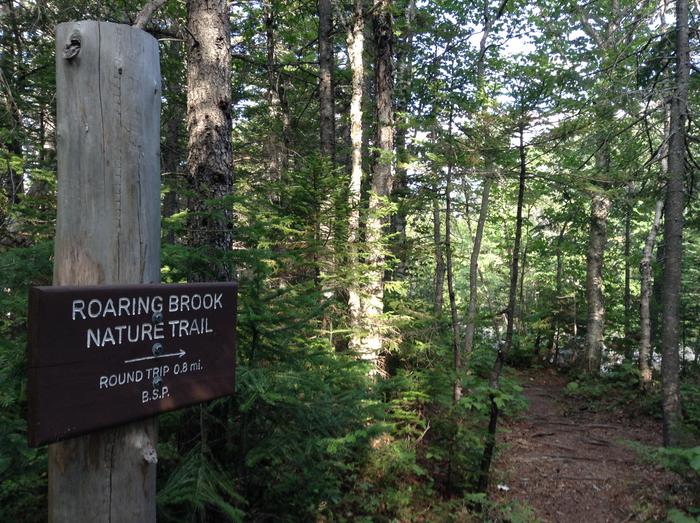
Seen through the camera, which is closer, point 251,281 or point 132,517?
point 132,517

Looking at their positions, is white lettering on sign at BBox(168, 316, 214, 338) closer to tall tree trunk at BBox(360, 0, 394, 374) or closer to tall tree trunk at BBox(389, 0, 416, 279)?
tall tree trunk at BBox(360, 0, 394, 374)

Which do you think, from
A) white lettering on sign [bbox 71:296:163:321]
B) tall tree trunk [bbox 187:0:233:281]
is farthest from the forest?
white lettering on sign [bbox 71:296:163:321]

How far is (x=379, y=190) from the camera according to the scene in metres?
8.07

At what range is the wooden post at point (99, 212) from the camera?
1694mm

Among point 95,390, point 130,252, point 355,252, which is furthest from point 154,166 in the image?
point 355,252

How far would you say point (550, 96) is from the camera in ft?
22.4

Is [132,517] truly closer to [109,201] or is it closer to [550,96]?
[109,201]

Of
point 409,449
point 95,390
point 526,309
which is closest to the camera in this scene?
point 95,390

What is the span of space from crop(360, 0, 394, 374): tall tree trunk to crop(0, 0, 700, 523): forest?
0.04m

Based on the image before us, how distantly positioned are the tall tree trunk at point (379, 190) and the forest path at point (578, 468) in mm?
2671

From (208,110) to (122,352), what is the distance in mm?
3062

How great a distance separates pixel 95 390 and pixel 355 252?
5132mm

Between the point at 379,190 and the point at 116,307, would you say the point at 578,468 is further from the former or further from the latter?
the point at 116,307

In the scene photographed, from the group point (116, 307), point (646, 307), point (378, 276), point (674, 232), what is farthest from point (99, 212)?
point (646, 307)
